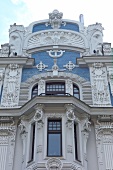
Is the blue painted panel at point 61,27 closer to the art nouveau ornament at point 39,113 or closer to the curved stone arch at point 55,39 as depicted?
the curved stone arch at point 55,39

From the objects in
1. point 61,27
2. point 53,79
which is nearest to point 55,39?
point 61,27

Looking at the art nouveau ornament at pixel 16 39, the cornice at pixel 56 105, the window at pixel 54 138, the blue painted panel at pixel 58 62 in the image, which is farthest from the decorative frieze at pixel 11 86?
the window at pixel 54 138

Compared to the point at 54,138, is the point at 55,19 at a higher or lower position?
higher

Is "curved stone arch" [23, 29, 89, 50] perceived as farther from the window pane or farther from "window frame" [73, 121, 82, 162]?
the window pane

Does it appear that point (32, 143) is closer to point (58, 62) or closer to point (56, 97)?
point (56, 97)

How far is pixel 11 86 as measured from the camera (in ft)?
67.7

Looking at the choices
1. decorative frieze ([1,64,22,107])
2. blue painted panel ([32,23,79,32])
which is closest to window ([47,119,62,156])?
decorative frieze ([1,64,22,107])

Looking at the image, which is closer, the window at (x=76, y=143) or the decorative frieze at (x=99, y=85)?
the window at (x=76, y=143)

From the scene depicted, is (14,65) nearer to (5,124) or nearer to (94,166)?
(5,124)

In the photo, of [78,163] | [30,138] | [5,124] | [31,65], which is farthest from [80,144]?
[31,65]

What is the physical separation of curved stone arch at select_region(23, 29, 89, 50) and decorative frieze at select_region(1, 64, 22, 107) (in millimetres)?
2666

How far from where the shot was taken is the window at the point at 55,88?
2023 centimetres

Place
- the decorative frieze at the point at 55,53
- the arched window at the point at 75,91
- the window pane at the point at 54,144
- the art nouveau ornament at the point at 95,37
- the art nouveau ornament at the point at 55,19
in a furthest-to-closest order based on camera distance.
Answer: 1. the art nouveau ornament at the point at 55,19
2. the art nouveau ornament at the point at 95,37
3. the decorative frieze at the point at 55,53
4. the arched window at the point at 75,91
5. the window pane at the point at 54,144

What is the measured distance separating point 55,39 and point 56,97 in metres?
7.02
